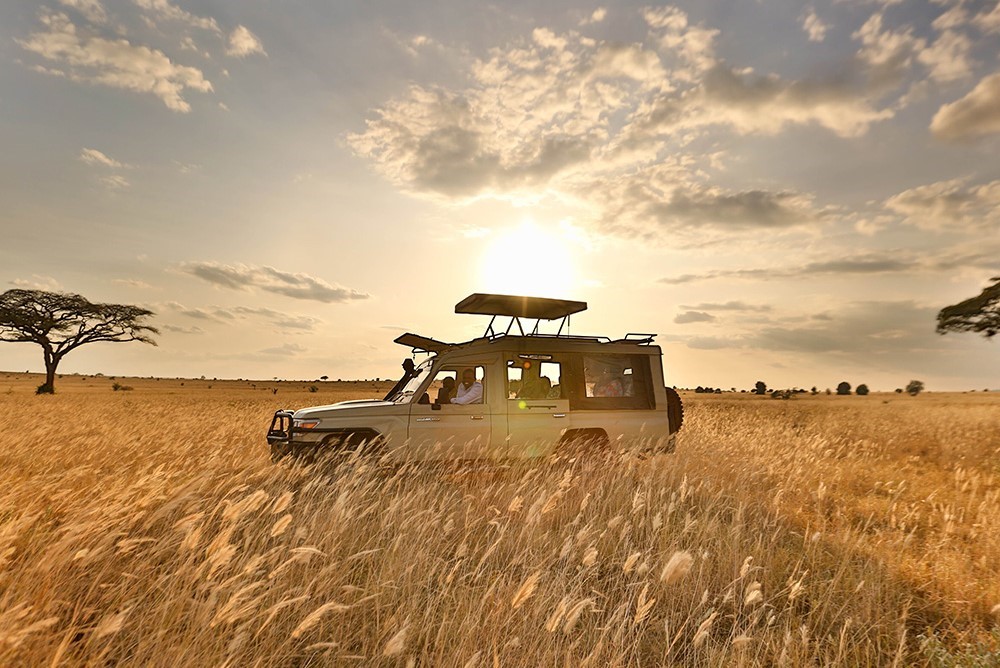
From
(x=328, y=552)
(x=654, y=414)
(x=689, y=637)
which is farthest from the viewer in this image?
(x=654, y=414)

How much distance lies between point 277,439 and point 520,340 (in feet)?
12.7

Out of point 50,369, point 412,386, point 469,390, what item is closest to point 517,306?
point 469,390

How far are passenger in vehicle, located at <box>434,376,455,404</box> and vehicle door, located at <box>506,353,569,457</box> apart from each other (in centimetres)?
100

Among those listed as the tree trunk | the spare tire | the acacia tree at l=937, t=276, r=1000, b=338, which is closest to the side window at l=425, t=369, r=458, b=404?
the spare tire

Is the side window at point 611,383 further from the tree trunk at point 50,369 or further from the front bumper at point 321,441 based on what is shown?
the tree trunk at point 50,369

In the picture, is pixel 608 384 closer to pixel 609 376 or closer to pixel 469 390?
pixel 609 376

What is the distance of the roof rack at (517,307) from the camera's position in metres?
9.74

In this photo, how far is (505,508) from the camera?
20.4ft

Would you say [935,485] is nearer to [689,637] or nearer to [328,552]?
[689,637]

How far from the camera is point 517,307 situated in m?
10.1

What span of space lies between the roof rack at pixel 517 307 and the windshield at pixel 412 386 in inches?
51.8

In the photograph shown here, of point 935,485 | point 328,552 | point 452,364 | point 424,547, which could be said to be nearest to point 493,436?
point 452,364

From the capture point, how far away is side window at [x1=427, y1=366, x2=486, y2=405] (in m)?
8.42

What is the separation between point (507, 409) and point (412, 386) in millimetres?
1699
